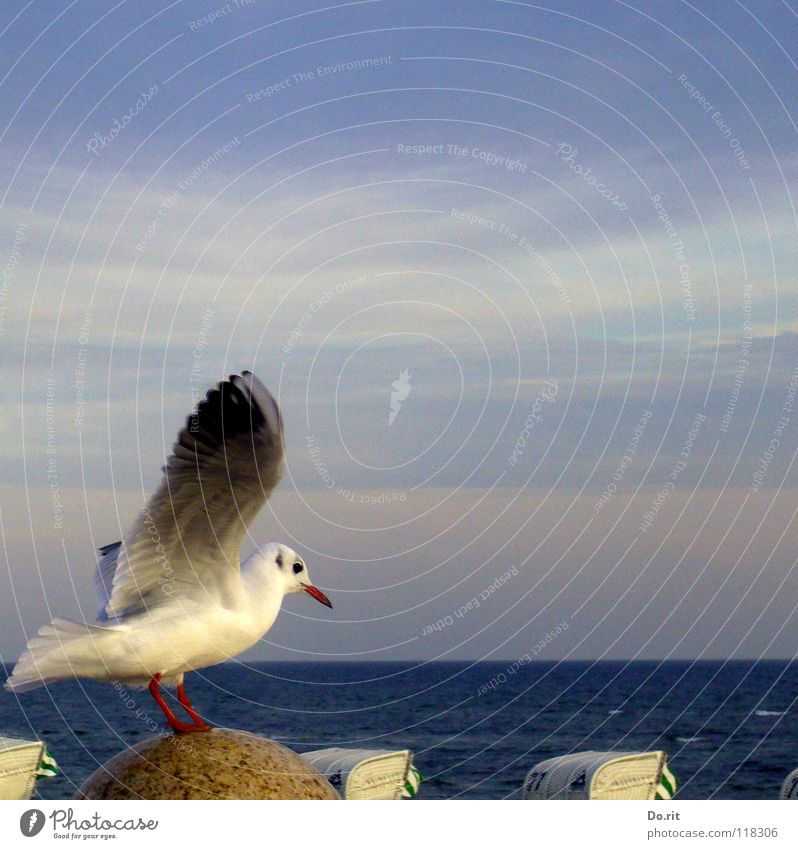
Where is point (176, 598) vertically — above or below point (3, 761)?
above

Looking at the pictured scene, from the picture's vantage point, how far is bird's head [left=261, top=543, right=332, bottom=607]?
42.5 ft

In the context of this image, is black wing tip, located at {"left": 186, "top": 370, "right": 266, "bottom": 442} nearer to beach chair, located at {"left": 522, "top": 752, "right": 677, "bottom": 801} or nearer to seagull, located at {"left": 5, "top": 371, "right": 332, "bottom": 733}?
seagull, located at {"left": 5, "top": 371, "right": 332, "bottom": 733}

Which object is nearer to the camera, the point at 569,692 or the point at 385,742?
the point at 385,742

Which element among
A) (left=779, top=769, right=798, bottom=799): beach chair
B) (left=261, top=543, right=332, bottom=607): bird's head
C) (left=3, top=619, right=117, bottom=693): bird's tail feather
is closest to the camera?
(left=3, top=619, right=117, bottom=693): bird's tail feather

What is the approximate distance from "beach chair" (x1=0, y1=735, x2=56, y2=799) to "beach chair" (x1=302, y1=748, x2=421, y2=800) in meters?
5.66

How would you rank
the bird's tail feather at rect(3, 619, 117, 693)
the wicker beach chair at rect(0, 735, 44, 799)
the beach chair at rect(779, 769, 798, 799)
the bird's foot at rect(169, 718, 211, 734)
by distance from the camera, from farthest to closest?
the beach chair at rect(779, 769, 798, 799) → the wicker beach chair at rect(0, 735, 44, 799) → the bird's foot at rect(169, 718, 211, 734) → the bird's tail feather at rect(3, 619, 117, 693)

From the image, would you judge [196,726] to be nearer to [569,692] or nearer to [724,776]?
[724,776]

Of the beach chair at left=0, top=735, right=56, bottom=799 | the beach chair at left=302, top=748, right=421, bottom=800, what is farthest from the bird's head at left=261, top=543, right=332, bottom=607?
the beach chair at left=0, top=735, right=56, bottom=799

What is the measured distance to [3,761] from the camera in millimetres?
26391

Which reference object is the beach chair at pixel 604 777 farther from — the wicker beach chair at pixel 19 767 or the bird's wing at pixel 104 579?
the bird's wing at pixel 104 579

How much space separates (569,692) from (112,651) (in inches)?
4000

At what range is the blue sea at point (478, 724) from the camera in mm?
55625

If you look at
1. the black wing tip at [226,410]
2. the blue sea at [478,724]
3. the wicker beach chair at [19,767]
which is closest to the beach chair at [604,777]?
the blue sea at [478,724]
